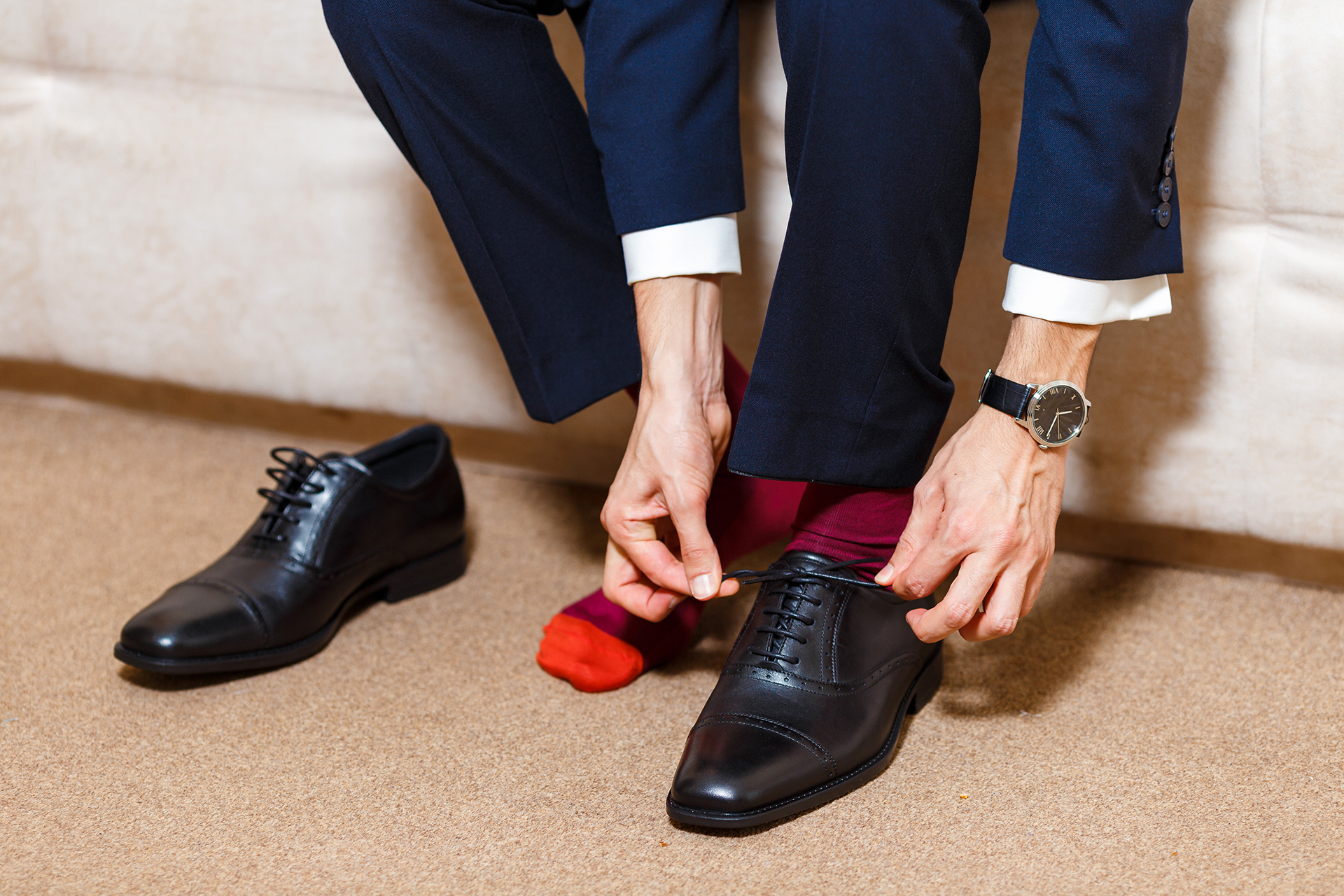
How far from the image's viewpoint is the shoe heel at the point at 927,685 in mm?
799

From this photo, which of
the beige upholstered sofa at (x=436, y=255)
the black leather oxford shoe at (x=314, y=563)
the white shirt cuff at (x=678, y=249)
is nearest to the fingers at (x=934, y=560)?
the white shirt cuff at (x=678, y=249)

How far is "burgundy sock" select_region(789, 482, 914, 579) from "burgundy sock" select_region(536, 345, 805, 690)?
0.11m

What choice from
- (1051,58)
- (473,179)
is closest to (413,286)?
(473,179)

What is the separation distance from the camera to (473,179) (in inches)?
32.5

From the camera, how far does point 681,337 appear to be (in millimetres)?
759

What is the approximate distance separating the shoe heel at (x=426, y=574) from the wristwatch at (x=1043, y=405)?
0.56 meters

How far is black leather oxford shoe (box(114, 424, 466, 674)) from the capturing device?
2.80 feet

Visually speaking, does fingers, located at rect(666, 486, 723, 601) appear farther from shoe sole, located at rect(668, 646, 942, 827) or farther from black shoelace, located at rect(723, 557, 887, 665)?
shoe sole, located at rect(668, 646, 942, 827)

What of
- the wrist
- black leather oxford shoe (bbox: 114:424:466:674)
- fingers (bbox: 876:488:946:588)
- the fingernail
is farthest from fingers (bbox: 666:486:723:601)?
black leather oxford shoe (bbox: 114:424:466:674)

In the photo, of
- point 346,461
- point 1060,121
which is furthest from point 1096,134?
point 346,461

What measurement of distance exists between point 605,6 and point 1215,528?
0.69 meters

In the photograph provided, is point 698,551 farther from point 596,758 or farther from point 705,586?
point 596,758

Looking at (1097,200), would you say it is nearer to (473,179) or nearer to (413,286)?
(473,179)

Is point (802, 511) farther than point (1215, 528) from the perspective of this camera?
No
